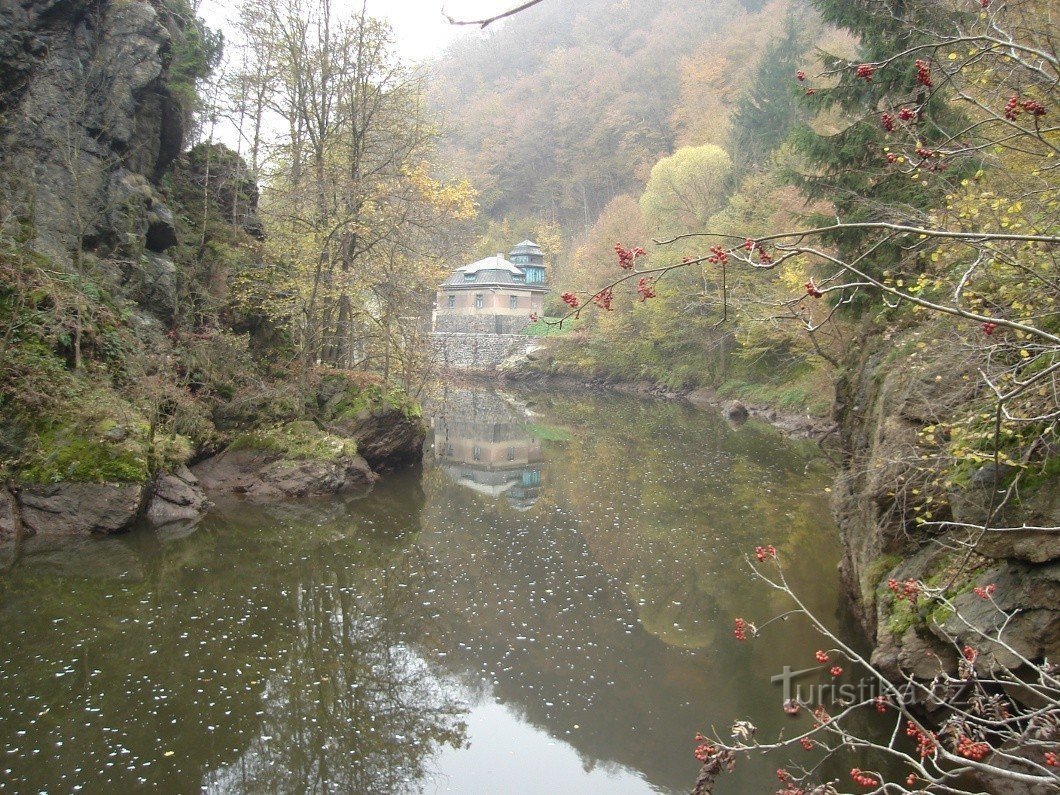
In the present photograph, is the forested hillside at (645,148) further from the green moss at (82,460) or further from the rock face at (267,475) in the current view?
the green moss at (82,460)

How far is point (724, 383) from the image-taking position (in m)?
36.2

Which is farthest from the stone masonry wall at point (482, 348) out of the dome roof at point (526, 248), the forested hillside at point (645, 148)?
the dome roof at point (526, 248)

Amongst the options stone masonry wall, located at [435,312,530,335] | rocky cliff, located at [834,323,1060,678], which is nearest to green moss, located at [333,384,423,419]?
rocky cliff, located at [834,323,1060,678]

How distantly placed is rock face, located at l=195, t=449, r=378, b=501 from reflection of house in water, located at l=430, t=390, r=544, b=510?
3.72m

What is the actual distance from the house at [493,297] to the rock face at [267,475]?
128ft

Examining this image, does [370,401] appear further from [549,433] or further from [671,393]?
[671,393]

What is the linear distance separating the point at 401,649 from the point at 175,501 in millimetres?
6585

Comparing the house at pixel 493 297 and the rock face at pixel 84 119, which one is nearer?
the rock face at pixel 84 119

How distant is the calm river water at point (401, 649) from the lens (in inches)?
253

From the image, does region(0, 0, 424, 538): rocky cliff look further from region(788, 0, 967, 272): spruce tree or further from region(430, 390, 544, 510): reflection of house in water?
region(788, 0, 967, 272): spruce tree

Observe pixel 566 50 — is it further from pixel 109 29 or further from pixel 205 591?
pixel 205 591

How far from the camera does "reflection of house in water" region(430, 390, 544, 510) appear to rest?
17.6 meters

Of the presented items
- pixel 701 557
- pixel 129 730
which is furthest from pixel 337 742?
pixel 701 557

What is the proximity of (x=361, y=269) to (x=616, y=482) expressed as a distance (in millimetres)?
8449
